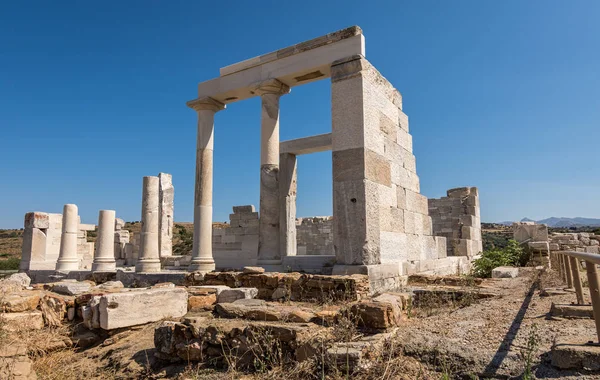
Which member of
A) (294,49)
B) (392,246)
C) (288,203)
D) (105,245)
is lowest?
(392,246)

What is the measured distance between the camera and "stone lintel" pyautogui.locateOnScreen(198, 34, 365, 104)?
29.4ft

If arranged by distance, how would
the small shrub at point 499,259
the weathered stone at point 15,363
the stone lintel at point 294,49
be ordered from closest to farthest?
1. the weathered stone at point 15,363
2. the stone lintel at point 294,49
3. the small shrub at point 499,259

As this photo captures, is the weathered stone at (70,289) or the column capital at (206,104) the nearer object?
the weathered stone at (70,289)

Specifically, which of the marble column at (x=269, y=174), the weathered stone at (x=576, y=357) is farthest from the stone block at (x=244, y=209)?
the weathered stone at (x=576, y=357)

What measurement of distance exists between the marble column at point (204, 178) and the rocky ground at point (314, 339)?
157 inches

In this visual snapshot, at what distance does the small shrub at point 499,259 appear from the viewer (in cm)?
1099

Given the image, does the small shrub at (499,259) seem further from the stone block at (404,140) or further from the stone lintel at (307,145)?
the stone lintel at (307,145)

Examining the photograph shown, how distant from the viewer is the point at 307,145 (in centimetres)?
1448

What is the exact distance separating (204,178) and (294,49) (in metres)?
4.23

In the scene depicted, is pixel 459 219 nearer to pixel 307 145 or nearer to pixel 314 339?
pixel 307 145

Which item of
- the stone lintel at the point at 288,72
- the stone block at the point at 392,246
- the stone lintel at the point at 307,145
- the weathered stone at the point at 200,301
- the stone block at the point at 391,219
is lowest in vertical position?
the weathered stone at the point at 200,301

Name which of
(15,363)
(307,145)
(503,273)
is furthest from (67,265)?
(503,273)

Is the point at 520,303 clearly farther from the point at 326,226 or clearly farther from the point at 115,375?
the point at 326,226

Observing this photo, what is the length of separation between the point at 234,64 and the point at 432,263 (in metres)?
7.28
